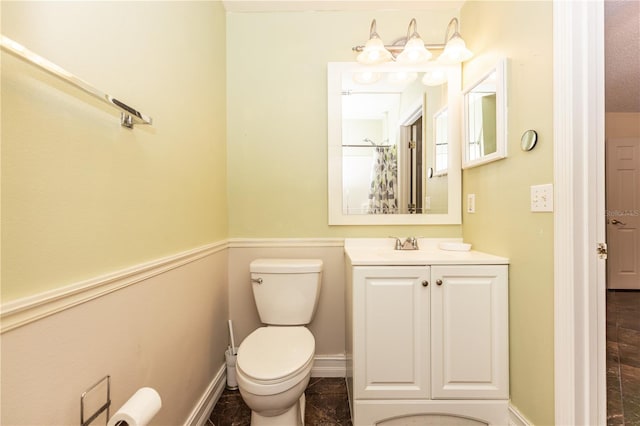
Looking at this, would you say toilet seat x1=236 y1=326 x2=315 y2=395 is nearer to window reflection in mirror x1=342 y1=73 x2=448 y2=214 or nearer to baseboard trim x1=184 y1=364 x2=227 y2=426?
baseboard trim x1=184 y1=364 x2=227 y2=426

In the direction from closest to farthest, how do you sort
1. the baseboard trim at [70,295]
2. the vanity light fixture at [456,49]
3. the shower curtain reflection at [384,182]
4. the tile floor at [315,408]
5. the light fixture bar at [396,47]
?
the baseboard trim at [70,295] → the tile floor at [315,408] → the vanity light fixture at [456,49] → the light fixture bar at [396,47] → the shower curtain reflection at [384,182]

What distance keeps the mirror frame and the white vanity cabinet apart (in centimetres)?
53

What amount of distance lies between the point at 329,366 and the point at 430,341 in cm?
81

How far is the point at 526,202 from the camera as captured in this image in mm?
1217

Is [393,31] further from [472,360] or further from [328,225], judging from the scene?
[472,360]

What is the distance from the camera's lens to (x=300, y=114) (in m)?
1.86

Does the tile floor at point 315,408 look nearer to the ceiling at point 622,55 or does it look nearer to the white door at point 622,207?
the white door at point 622,207

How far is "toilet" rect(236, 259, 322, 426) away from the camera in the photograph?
1.12m

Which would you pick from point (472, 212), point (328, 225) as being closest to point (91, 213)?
point (328, 225)

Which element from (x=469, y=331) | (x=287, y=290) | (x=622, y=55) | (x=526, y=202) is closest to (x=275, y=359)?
(x=287, y=290)

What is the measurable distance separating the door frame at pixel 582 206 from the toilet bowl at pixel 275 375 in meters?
1.02

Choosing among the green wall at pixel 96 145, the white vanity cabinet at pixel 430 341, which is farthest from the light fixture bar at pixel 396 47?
the white vanity cabinet at pixel 430 341

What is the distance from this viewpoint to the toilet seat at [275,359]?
3.63 ft

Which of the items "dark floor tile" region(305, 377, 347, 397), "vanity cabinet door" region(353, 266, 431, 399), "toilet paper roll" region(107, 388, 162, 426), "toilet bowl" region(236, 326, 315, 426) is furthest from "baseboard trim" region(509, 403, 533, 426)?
"toilet paper roll" region(107, 388, 162, 426)
